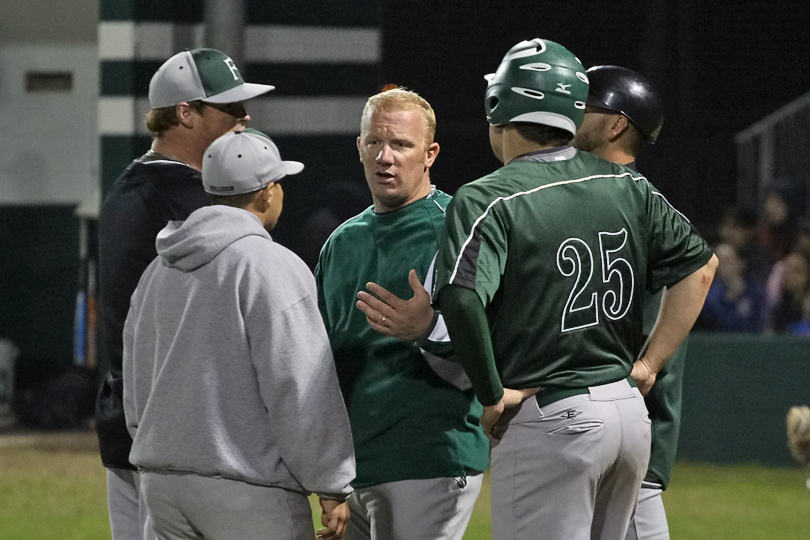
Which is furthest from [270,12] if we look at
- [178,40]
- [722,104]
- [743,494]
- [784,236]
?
[722,104]

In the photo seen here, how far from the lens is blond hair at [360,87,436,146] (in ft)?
11.4

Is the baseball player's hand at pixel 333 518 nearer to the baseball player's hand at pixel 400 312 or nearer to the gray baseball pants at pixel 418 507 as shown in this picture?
the gray baseball pants at pixel 418 507

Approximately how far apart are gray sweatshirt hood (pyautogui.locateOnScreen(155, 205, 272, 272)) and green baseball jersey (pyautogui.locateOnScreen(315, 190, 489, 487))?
0.40m

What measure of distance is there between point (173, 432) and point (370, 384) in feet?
1.90

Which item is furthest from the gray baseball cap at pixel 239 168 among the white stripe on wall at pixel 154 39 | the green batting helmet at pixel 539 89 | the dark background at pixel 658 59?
the dark background at pixel 658 59

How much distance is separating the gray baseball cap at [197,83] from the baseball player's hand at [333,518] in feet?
4.46

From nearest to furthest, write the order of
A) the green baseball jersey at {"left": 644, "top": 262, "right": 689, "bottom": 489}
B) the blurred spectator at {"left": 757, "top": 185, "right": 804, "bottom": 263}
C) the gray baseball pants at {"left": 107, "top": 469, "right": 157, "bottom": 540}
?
the green baseball jersey at {"left": 644, "top": 262, "right": 689, "bottom": 489} < the gray baseball pants at {"left": 107, "top": 469, "right": 157, "bottom": 540} < the blurred spectator at {"left": 757, "top": 185, "right": 804, "bottom": 263}

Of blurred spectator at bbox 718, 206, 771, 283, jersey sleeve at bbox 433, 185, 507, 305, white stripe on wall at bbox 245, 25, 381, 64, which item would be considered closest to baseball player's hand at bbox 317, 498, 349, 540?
jersey sleeve at bbox 433, 185, 507, 305

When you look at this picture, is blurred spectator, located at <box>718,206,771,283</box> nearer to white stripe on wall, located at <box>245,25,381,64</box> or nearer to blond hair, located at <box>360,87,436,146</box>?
white stripe on wall, located at <box>245,25,381,64</box>

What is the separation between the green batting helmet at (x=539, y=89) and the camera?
3080 mm

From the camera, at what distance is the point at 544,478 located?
9.80 ft

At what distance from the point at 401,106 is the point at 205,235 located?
748mm

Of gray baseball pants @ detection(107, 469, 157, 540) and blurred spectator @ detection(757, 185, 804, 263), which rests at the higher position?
gray baseball pants @ detection(107, 469, 157, 540)

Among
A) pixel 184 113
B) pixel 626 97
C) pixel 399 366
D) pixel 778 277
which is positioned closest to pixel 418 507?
pixel 399 366
